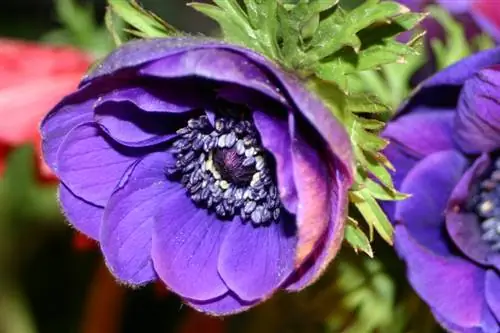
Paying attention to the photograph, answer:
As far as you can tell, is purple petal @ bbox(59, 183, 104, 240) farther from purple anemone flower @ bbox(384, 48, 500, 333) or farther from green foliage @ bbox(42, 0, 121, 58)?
green foliage @ bbox(42, 0, 121, 58)

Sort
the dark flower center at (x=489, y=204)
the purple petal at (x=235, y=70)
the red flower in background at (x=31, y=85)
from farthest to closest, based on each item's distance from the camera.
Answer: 1. the red flower in background at (x=31, y=85)
2. the dark flower center at (x=489, y=204)
3. the purple petal at (x=235, y=70)

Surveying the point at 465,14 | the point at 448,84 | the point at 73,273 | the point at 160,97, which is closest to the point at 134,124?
the point at 160,97

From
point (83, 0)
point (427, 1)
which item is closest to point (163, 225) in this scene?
point (427, 1)

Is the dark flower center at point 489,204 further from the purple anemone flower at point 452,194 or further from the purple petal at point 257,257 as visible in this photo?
the purple petal at point 257,257

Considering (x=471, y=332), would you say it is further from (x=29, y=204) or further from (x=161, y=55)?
(x=29, y=204)

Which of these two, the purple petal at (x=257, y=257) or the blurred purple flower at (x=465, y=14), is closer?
the purple petal at (x=257, y=257)

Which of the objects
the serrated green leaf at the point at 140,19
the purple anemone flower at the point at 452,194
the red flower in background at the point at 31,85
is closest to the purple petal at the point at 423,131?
the purple anemone flower at the point at 452,194
